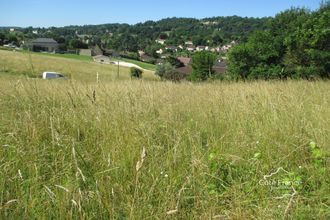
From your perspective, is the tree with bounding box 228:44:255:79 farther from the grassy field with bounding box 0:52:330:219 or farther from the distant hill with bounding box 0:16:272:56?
the distant hill with bounding box 0:16:272:56

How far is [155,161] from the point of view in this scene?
82.9 inches

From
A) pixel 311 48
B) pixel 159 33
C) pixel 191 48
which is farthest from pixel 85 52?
pixel 159 33

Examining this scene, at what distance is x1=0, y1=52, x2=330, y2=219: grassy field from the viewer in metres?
1.66

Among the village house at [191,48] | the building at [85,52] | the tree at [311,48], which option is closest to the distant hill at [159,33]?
the village house at [191,48]

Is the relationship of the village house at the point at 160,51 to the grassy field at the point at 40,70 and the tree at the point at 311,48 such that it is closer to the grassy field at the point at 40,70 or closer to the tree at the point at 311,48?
the grassy field at the point at 40,70

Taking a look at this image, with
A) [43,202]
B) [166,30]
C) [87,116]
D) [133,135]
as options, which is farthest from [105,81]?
[166,30]

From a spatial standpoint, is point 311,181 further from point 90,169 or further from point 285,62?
point 285,62

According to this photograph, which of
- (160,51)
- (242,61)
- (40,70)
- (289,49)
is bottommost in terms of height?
(160,51)

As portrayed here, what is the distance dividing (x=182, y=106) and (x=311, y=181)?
1780 mm

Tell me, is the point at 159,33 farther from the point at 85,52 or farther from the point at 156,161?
the point at 156,161

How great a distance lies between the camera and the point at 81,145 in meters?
2.38

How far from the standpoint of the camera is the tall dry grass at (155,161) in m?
1.67

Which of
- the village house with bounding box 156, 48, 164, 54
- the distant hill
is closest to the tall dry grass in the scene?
the distant hill

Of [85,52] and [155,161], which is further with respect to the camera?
[85,52]
